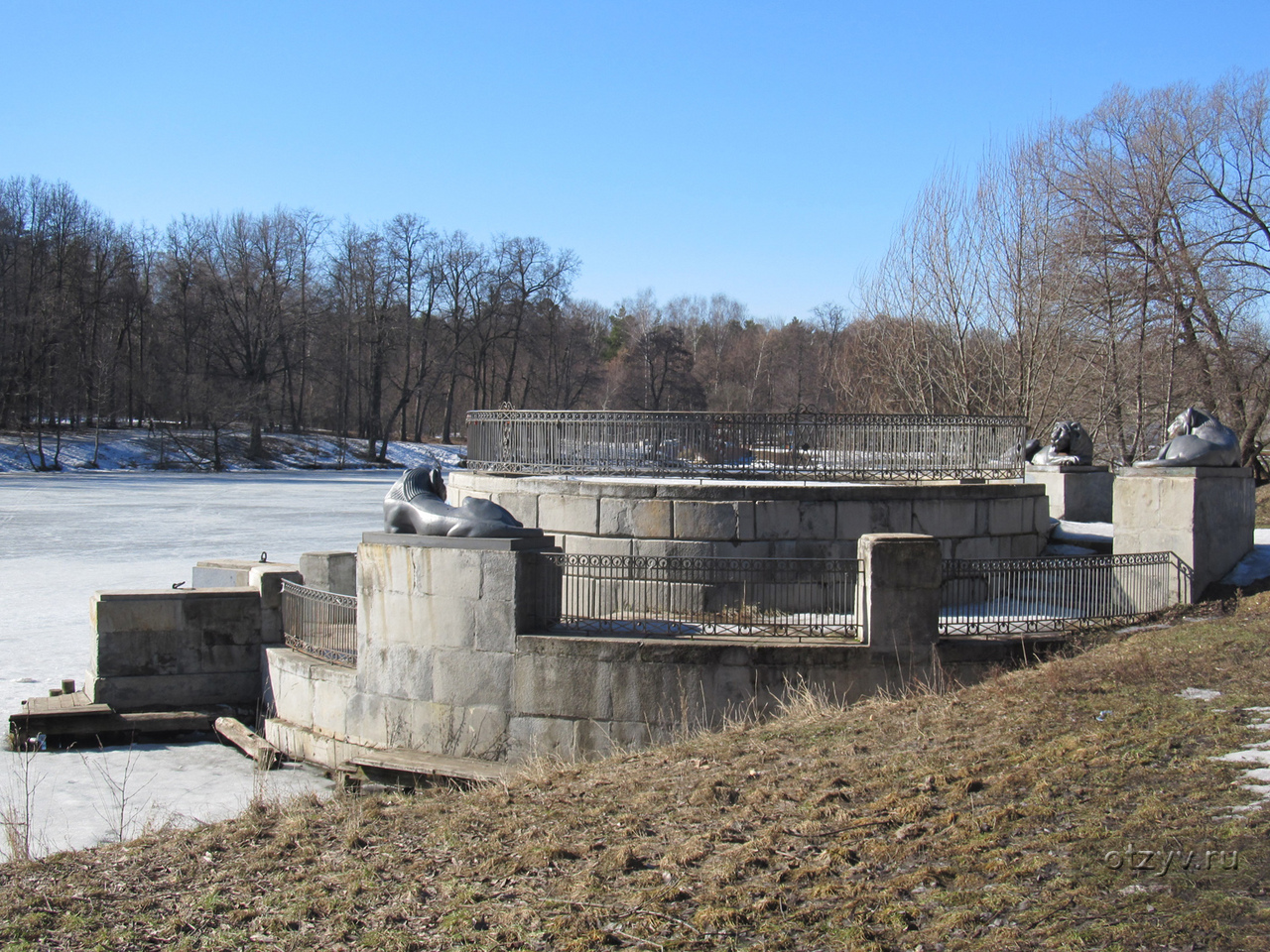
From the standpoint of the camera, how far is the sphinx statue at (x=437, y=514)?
10.7 m

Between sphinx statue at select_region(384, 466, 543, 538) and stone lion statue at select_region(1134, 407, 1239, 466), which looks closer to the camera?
sphinx statue at select_region(384, 466, 543, 538)

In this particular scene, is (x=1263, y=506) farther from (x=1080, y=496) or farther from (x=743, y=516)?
(x=743, y=516)

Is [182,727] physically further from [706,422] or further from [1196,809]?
[1196,809]

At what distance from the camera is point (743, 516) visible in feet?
42.4

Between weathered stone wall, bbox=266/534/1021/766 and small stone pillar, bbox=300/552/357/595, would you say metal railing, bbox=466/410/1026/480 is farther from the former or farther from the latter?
weathered stone wall, bbox=266/534/1021/766

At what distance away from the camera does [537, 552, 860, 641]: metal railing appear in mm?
10789

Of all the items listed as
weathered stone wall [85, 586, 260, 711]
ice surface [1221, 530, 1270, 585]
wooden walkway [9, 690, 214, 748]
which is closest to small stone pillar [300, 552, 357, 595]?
weathered stone wall [85, 586, 260, 711]

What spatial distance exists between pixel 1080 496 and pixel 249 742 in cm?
1352

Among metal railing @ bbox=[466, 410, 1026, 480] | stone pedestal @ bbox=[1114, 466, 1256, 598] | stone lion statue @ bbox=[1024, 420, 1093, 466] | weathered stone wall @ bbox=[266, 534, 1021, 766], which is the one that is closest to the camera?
weathered stone wall @ bbox=[266, 534, 1021, 766]

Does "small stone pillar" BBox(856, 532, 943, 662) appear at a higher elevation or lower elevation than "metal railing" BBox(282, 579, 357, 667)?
higher

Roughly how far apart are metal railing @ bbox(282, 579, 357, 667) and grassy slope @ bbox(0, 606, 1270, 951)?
184 inches

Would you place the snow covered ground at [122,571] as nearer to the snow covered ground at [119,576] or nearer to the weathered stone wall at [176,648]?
the snow covered ground at [119,576]

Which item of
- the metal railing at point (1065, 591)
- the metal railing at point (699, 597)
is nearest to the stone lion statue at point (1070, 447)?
the metal railing at point (1065, 591)

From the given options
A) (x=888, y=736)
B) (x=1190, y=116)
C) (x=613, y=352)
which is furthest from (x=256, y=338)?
(x=888, y=736)
